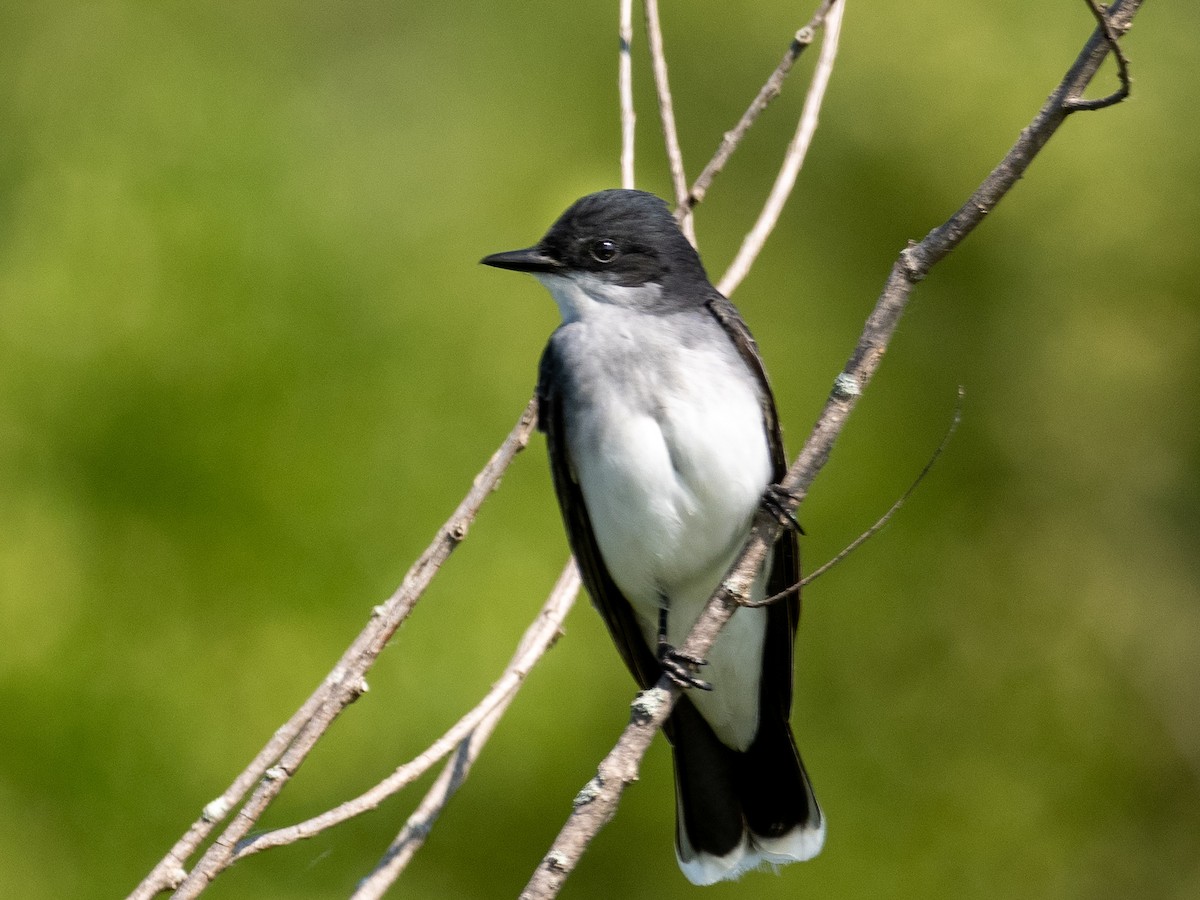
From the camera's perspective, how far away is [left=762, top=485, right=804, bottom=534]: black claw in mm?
3264

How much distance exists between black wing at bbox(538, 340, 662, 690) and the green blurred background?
87cm

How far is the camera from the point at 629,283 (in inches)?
155

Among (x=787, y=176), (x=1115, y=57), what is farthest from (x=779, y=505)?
(x=1115, y=57)

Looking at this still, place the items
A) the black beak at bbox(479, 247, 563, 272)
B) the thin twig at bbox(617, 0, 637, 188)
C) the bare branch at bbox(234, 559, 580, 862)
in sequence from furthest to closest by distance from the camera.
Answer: the black beak at bbox(479, 247, 563, 272) < the thin twig at bbox(617, 0, 637, 188) < the bare branch at bbox(234, 559, 580, 862)

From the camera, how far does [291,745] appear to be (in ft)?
8.71

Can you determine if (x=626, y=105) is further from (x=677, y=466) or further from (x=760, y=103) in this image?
(x=677, y=466)

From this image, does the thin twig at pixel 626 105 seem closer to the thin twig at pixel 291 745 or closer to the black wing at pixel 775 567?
the black wing at pixel 775 567

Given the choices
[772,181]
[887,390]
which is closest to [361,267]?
[772,181]

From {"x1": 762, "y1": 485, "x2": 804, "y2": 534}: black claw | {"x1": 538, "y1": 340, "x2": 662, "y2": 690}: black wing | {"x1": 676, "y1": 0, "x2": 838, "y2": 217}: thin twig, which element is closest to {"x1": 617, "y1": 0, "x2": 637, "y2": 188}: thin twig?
{"x1": 676, "y1": 0, "x2": 838, "y2": 217}: thin twig

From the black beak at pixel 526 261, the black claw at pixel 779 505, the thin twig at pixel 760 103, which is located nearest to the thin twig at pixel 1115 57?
the thin twig at pixel 760 103

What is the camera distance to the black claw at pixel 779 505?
10.7 ft

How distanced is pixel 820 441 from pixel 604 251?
50.2 inches

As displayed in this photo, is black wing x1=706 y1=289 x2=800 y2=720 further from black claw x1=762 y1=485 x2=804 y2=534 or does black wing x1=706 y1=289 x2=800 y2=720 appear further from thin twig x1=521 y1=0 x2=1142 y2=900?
thin twig x1=521 y1=0 x2=1142 y2=900

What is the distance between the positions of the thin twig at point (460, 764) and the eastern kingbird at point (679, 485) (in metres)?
0.41
